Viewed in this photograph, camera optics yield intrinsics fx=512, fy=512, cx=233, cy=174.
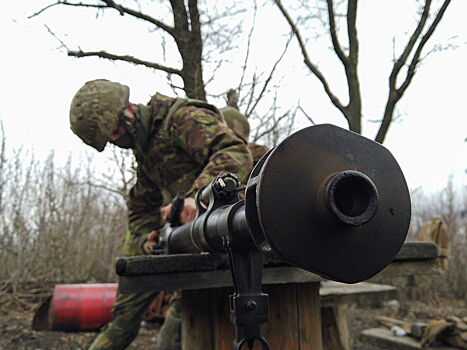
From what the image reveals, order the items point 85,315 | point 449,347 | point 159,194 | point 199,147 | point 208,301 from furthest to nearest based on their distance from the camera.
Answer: point 85,315 < point 449,347 < point 159,194 < point 199,147 < point 208,301

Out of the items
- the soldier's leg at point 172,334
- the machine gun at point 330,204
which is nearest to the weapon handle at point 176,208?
the machine gun at point 330,204

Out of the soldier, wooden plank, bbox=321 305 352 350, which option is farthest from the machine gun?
wooden plank, bbox=321 305 352 350

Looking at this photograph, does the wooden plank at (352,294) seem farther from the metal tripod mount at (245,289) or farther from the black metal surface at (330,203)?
the black metal surface at (330,203)

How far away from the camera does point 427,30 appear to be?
17.4 feet

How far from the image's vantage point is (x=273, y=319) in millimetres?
2186

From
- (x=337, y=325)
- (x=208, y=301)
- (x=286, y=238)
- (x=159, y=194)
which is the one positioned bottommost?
(x=337, y=325)

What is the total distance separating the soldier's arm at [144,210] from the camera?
3.91 m

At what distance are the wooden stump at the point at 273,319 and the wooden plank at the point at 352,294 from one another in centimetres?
141

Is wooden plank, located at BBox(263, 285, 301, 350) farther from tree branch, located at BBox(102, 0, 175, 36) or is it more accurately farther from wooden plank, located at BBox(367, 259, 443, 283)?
tree branch, located at BBox(102, 0, 175, 36)

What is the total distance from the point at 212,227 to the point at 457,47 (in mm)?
5168

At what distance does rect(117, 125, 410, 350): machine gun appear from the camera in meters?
0.80

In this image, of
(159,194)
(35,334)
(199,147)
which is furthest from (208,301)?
(35,334)

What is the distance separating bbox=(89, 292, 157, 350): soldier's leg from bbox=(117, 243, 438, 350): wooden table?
4.33ft

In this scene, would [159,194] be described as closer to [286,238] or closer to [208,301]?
[208,301]
